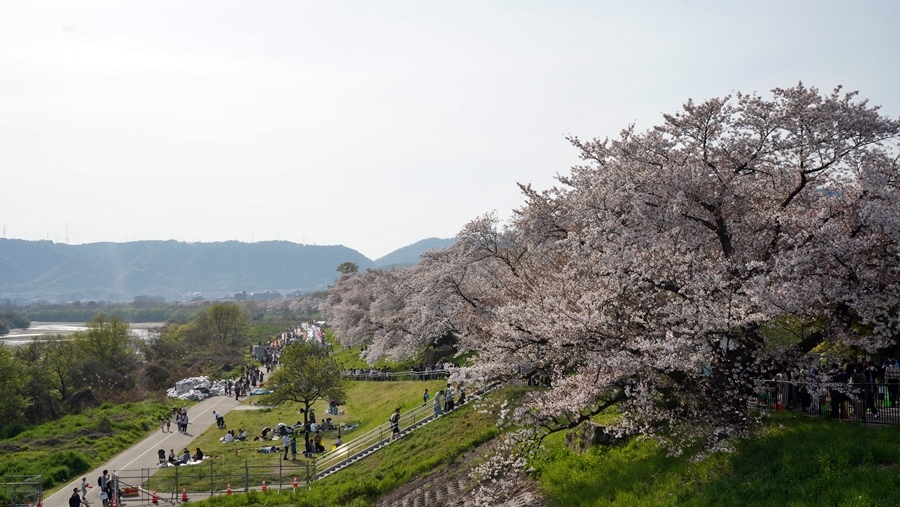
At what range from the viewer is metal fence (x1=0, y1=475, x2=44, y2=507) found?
2733 centimetres

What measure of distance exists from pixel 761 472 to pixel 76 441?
37.1m

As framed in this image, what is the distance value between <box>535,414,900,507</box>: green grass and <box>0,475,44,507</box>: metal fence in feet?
68.0

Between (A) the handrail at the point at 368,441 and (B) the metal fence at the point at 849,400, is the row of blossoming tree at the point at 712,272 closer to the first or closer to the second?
(B) the metal fence at the point at 849,400

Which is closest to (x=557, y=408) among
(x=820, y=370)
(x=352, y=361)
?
(x=820, y=370)

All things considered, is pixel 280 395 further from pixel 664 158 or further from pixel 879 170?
pixel 879 170

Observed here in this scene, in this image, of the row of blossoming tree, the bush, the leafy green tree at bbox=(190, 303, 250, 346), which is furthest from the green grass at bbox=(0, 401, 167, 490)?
the leafy green tree at bbox=(190, 303, 250, 346)

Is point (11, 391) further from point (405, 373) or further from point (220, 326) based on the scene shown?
point (220, 326)

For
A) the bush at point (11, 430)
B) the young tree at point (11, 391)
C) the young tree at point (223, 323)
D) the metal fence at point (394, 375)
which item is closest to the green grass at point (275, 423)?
the metal fence at point (394, 375)

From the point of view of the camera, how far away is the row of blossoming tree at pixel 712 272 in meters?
14.7

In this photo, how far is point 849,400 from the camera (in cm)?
1594

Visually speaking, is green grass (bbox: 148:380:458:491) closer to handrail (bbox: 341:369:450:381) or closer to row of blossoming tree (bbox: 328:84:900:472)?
handrail (bbox: 341:369:450:381)

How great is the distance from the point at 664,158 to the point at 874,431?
7.49m

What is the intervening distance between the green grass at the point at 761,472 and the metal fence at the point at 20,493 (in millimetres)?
20730

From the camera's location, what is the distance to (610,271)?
16.6 m
